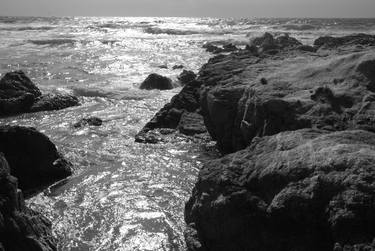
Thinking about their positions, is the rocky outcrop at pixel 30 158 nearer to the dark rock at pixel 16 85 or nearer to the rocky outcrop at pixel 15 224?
the rocky outcrop at pixel 15 224

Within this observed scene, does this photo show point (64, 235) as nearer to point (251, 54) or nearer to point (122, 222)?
point (122, 222)

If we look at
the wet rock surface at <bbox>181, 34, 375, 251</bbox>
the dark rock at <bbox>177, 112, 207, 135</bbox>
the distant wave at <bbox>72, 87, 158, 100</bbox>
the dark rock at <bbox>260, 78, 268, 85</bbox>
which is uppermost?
the dark rock at <bbox>260, 78, 268, 85</bbox>

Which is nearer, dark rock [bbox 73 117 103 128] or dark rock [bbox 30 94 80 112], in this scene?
dark rock [bbox 73 117 103 128]

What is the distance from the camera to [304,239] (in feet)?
17.1

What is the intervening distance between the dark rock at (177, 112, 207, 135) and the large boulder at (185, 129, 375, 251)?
5.57 meters

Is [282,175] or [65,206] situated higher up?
[282,175]

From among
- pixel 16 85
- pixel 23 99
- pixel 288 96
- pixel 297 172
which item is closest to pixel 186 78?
pixel 16 85

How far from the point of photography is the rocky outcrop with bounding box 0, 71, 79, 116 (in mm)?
15305

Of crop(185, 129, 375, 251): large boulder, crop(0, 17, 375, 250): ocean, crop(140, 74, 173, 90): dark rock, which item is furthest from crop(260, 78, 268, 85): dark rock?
crop(140, 74, 173, 90): dark rock

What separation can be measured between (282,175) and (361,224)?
1164 mm

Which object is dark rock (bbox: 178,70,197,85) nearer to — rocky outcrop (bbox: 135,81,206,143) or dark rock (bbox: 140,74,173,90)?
dark rock (bbox: 140,74,173,90)

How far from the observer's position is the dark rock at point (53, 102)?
15.5 metres

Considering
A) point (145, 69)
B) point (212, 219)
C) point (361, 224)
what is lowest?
point (145, 69)

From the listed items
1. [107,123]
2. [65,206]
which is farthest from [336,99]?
[107,123]
